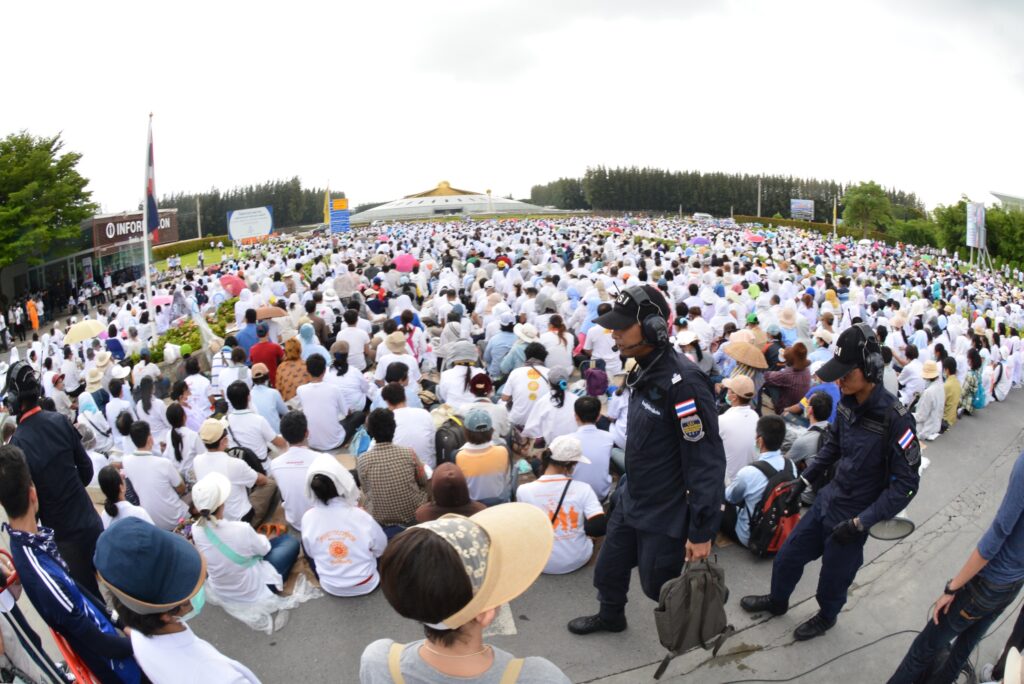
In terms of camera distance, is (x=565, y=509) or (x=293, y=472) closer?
(x=565, y=509)

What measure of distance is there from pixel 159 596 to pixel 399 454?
8.14 ft

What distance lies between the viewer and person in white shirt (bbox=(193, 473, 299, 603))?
3889 mm

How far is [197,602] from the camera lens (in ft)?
8.53

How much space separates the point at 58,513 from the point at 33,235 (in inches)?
945

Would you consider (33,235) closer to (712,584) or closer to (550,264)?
(550,264)

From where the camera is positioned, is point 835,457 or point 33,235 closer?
point 835,457

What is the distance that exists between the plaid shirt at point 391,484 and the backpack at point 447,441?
0.81 meters

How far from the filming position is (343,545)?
417 centimetres

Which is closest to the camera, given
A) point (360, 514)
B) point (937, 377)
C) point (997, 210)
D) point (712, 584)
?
point (712, 584)

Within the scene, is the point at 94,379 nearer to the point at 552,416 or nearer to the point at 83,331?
the point at 83,331

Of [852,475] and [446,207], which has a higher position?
[446,207]

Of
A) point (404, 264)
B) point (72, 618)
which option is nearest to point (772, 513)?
point (72, 618)

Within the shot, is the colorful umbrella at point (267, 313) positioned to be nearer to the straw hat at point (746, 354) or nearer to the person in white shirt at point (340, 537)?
the person in white shirt at point (340, 537)

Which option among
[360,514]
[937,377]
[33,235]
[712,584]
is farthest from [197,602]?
[33,235]
